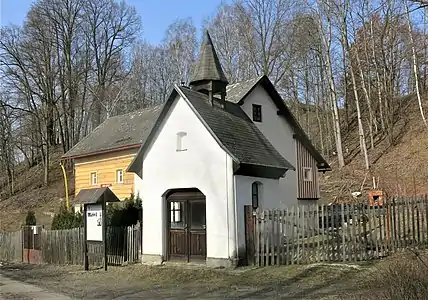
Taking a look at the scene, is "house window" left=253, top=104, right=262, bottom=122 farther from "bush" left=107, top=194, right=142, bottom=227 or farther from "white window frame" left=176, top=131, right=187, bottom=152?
"bush" left=107, top=194, right=142, bottom=227

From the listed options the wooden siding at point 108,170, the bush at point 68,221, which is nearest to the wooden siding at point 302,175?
the wooden siding at point 108,170

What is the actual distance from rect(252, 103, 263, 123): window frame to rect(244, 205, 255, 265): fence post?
690cm

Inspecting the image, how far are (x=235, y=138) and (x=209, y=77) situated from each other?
322 centimetres

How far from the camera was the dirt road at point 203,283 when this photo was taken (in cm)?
1255

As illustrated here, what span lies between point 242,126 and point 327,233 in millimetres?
6235

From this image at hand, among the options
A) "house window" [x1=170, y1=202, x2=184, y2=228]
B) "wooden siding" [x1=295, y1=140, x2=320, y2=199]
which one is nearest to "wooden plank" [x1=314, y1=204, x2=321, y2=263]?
"house window" [x1=170, y1=202, x2=184, y2=228]

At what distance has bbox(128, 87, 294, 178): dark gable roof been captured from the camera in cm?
1842

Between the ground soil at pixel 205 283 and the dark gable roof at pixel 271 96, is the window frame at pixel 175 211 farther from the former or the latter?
the dark gable roof at pixel 271 96

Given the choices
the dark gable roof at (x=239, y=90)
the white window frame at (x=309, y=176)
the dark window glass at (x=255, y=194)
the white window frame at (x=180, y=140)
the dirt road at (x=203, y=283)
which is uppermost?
the dark gable roof at (x=239, y=90)

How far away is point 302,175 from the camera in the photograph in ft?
84.4

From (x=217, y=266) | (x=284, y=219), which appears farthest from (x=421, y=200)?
(x=217, y=266)

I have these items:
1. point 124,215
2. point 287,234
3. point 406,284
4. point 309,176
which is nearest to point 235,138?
point 287,234

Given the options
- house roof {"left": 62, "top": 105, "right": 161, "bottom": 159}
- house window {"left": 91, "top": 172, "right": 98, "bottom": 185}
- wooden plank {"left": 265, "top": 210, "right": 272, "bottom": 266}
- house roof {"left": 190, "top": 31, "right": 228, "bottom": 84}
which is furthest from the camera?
house window {"left": 91, "top": 172, "right": 98, "bottom": 185}

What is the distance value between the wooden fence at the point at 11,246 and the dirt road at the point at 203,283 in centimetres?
865
